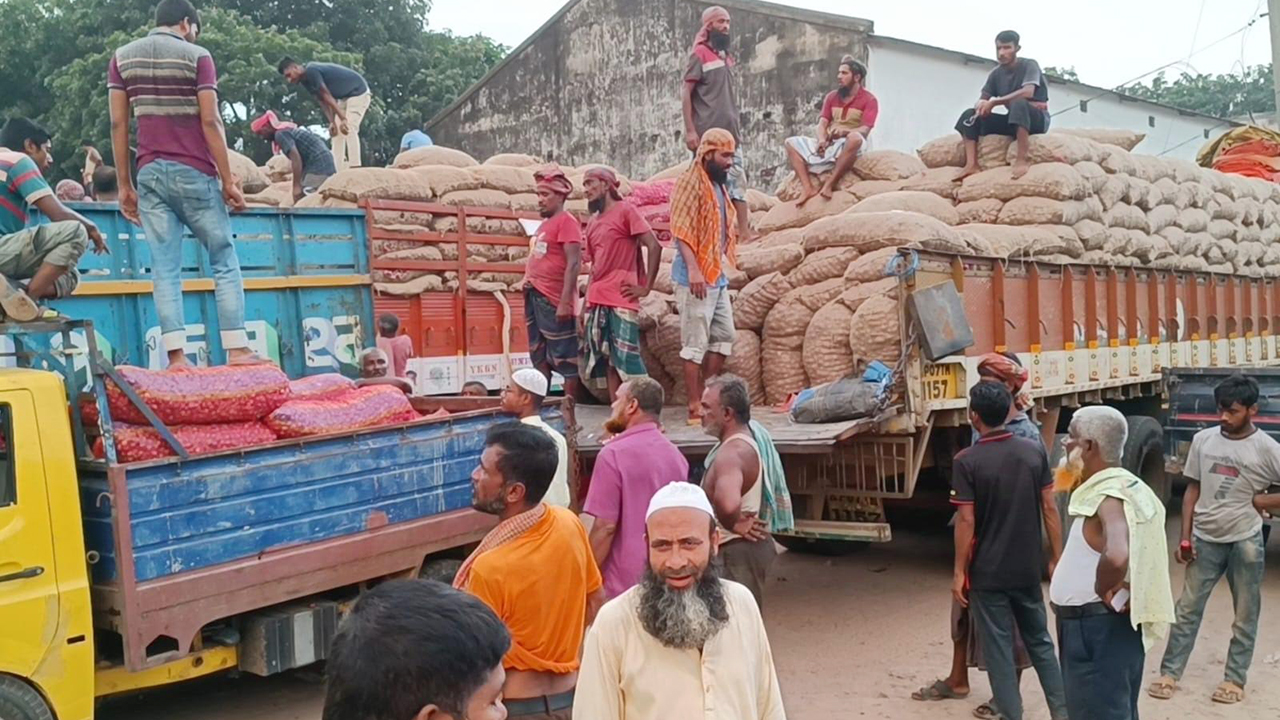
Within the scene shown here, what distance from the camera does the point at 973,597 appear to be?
15.7 ft

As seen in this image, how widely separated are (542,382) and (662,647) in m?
2.69

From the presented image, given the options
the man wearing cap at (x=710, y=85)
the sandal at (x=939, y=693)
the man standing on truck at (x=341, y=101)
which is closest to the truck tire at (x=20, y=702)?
the sandal at (x=939, y=693)

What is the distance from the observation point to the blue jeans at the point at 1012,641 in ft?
15.4

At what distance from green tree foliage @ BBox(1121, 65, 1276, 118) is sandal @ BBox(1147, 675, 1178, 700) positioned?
39649mm

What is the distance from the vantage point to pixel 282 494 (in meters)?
4.65

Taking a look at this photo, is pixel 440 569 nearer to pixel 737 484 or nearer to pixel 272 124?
pixel 737 484

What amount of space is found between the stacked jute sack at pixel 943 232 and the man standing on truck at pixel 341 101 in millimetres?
3844

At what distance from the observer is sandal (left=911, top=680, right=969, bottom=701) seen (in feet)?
17.5

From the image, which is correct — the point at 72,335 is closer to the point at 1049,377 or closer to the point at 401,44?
the point at 1049,377

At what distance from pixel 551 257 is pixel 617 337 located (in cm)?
64

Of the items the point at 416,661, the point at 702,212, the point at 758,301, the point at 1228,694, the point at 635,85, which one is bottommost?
the point at 1228,694

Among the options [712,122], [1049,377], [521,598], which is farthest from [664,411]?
[521,598]

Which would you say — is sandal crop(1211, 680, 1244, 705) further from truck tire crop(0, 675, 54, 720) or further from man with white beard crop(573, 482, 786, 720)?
truck tire crop(0, 675, 54, 720)

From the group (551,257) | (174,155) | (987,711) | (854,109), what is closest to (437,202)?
(551,257)
